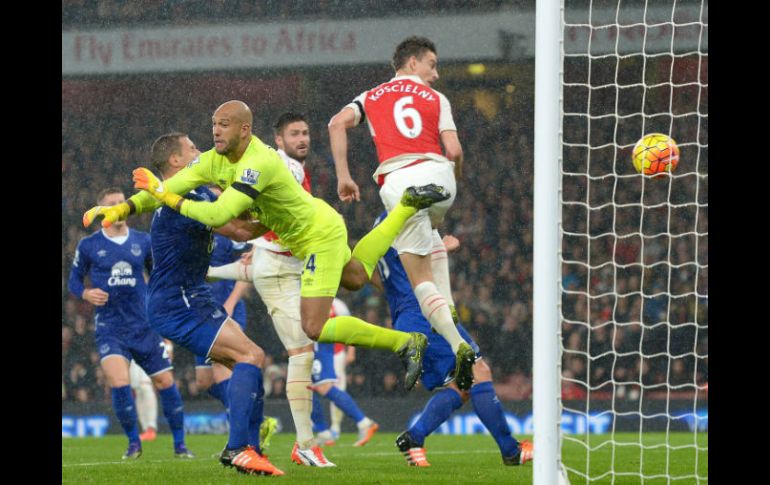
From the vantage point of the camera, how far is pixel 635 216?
55.6 feet

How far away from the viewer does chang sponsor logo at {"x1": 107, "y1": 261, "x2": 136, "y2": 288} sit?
9.69m

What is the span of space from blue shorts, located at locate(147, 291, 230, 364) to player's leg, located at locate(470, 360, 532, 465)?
161 centimetres

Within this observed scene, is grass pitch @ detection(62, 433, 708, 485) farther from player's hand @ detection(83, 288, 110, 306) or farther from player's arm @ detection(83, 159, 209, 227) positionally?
player's arm @ detection(83, 159, 209, 227)

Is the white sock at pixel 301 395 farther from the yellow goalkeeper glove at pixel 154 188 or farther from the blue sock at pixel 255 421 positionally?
the yellow goalkeeper glove at pixel 154 188

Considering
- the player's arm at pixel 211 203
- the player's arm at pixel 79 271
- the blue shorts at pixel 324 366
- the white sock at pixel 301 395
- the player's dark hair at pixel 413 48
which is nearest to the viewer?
the player's arm at pixel 211 203

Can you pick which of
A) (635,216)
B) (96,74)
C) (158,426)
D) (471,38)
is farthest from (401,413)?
(96,74)

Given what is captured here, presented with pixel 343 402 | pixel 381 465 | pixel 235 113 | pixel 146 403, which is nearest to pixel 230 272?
pixel 381 465

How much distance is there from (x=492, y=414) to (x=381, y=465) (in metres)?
0.93

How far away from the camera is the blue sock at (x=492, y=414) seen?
6.88 m

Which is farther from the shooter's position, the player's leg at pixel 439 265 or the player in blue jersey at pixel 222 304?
the player in blue jersey at pixel 222 304

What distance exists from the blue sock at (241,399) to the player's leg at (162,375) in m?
2.63


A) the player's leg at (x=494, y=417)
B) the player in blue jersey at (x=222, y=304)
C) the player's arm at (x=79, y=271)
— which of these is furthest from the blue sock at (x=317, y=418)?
the player's leg at (x=494, y=417)

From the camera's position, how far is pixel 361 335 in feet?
21.1

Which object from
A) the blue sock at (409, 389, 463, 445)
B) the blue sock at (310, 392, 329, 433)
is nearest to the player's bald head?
the blue sock at (409, 389, 463, 445)
